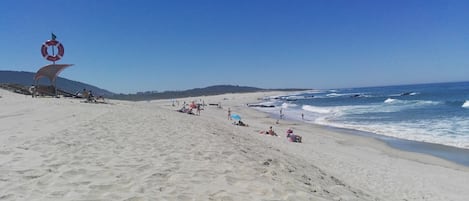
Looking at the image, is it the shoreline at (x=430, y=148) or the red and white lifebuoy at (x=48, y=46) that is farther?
the red and white lifebuoy at (x=48, y=46)

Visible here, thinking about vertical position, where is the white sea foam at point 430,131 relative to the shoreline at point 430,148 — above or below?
above

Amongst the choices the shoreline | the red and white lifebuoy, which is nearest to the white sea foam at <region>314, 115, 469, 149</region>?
the shoreline

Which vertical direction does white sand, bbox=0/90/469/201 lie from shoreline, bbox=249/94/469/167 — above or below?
above

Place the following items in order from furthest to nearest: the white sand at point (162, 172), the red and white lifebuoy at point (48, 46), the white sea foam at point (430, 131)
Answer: the red and white lifebuoy at point (48, 46), the white sea foam at point (430, 131), the white sand at point (162, 172)

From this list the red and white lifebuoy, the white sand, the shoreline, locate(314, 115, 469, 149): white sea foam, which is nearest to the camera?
the white sand

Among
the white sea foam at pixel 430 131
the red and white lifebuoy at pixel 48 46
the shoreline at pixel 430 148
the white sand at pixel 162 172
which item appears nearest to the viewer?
the white sand at pixel 162 172

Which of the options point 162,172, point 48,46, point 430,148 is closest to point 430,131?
point 430,148

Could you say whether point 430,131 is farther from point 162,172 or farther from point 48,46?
point 48,46

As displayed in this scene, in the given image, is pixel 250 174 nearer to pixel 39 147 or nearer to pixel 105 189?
pixel 105 189

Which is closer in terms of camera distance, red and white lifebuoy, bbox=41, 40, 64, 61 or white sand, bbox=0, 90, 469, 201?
white sand, bbox=0, 90, 469, 201

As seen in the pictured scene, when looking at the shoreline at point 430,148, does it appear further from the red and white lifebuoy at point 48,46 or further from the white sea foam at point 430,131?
the red and white lifebuoy at point 48,46

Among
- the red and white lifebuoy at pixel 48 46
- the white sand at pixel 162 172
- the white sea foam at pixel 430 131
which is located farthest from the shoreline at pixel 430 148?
the red and white lifebuoy at pixel 48 46

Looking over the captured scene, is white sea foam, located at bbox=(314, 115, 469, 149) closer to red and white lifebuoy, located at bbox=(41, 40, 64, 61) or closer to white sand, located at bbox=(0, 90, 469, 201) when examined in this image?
white sand, located at bbox=(0, 90, 469, 201)

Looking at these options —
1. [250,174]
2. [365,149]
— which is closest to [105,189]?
[250,174]
